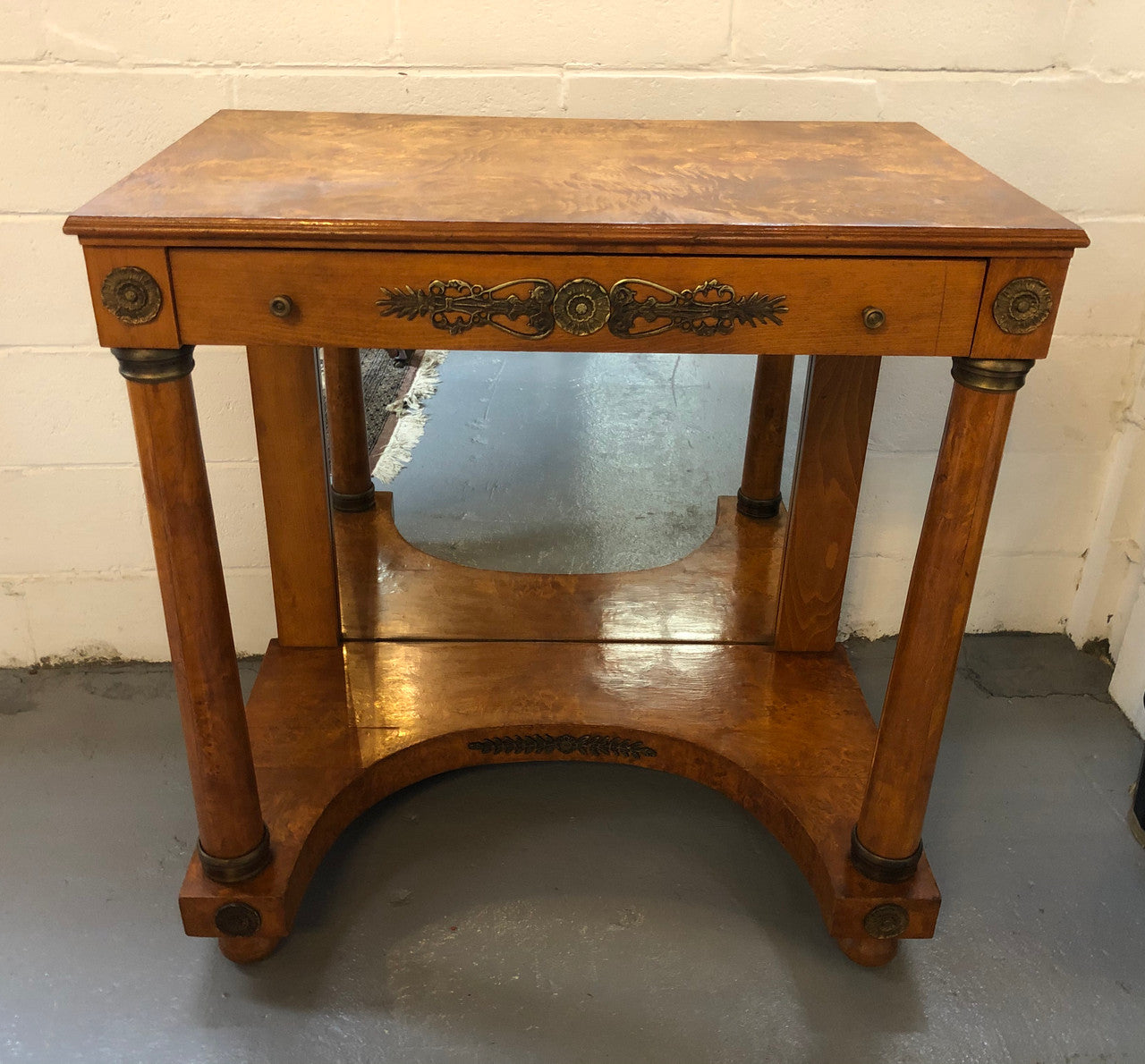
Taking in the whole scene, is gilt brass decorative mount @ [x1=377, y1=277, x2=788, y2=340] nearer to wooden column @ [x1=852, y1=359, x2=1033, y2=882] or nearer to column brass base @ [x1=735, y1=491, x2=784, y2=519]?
wooden column @ [x1=852, y1=359, x2=1033, y2=882]

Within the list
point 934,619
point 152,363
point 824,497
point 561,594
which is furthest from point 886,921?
point 152,363

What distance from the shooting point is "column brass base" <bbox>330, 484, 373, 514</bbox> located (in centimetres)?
159

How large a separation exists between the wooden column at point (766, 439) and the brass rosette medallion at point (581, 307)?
61cm

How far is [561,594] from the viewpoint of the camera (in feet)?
5.25

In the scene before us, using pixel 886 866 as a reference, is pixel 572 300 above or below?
above

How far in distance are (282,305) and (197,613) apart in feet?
1.01

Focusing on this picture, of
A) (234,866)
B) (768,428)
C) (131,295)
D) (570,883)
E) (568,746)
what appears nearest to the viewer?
(131,295)

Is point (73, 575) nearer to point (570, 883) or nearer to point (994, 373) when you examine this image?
point (570, 883)

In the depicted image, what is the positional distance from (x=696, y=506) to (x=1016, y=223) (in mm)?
797

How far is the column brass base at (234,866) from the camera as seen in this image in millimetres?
1126

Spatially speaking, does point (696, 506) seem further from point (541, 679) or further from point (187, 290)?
point (187, 290)

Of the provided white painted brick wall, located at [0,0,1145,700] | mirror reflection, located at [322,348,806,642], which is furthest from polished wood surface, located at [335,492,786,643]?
white painted brick wall, located at [0,0,1145,700]

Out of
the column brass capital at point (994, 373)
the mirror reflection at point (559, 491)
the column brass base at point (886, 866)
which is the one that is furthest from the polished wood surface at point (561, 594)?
the column brass capital at point (994, 373)

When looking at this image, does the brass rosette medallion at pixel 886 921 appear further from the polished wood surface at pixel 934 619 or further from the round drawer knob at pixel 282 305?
the round drawer knob at pixel 282 305
